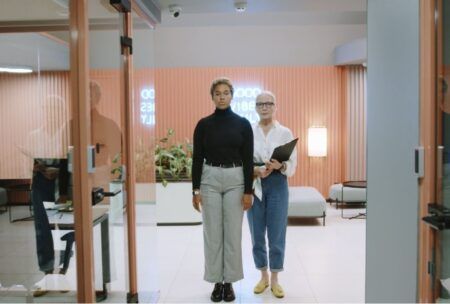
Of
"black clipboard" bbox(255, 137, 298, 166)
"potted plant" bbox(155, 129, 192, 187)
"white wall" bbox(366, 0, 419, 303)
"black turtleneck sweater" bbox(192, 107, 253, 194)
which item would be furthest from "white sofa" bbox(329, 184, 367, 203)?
"white wall" bbox(366, 0, 419, 303)

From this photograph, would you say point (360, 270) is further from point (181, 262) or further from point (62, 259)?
point (62, 259)

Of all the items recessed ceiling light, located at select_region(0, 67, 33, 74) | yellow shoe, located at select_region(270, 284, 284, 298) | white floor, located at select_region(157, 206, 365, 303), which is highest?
recessed ceiling light, located at select_region(0, 67, 33, 74)

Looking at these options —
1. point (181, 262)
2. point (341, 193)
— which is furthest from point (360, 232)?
point (181, 262)

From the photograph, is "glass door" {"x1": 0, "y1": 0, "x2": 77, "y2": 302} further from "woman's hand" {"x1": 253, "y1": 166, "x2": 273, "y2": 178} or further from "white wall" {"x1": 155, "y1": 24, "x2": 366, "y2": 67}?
"white wall" {"x1": 155, "y1": 24, "x2": 366, "y2": 67}

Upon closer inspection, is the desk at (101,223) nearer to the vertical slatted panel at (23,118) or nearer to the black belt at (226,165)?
the vertical slatted panel at (23,118)

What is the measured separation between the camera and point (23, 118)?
3178 mm

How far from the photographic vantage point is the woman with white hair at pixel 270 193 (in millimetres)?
3535

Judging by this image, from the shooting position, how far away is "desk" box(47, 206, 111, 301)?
2772 millimetres

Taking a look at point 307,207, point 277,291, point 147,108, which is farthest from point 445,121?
point 147,108

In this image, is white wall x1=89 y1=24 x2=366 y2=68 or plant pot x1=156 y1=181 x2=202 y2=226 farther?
white wall x1=89 y1=24 x2=366 y2=68

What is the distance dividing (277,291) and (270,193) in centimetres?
83

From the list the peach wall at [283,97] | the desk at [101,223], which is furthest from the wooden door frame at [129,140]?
the peach wall at [283,97]

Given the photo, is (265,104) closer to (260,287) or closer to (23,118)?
(260,287)

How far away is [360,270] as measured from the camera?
4.32m
